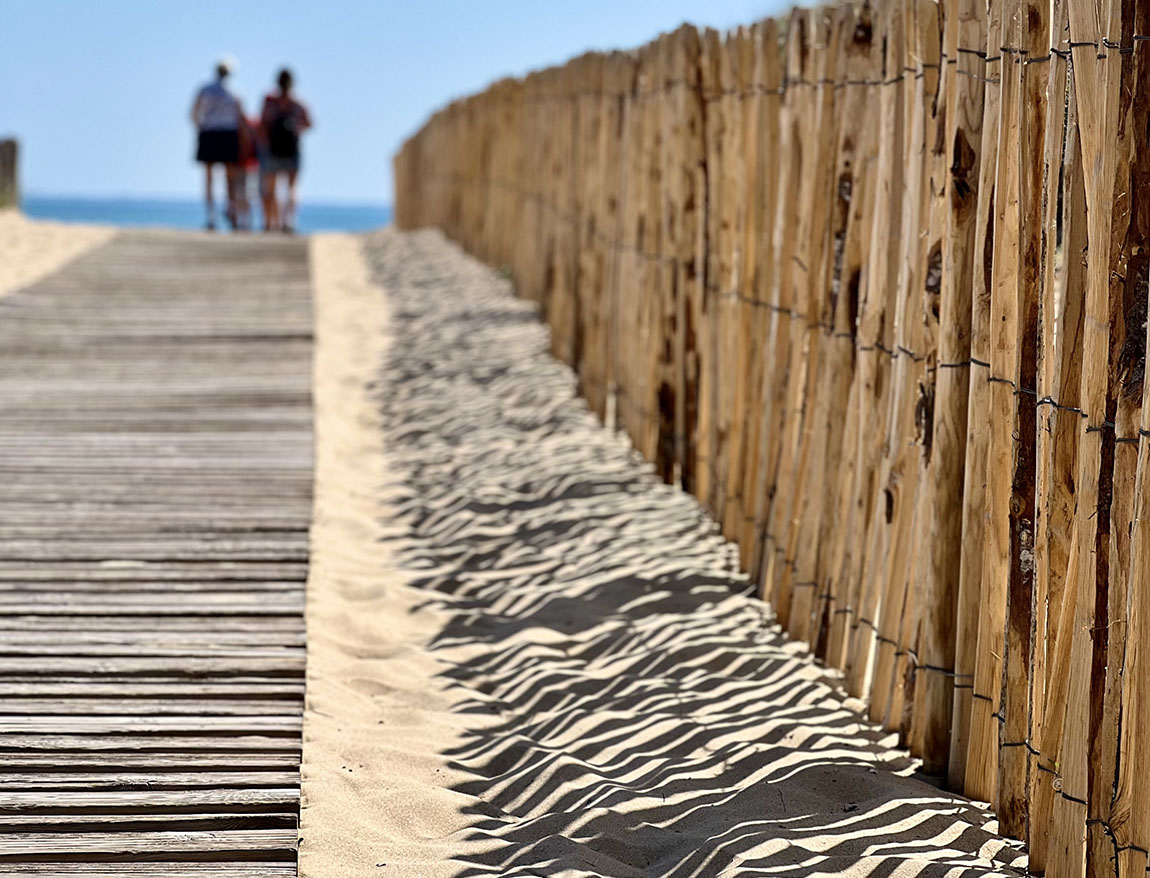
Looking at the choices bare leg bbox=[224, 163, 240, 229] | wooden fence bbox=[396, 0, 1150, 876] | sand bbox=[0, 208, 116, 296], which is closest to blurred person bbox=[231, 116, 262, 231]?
bare leg bbox=[224, 163, 240, 229]

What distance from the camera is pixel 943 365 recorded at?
3.02 meters

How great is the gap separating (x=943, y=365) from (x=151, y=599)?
7.63 feet

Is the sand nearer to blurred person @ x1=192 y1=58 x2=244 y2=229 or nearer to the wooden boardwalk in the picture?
blurred person @ x1=192 y1=58 x2=244 y2=229

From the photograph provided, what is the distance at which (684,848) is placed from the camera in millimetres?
2732

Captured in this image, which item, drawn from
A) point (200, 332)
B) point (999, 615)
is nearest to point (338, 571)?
point (999, 615)

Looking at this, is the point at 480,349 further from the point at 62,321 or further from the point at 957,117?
the point at 957,117

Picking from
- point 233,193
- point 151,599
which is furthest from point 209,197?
point 151,599

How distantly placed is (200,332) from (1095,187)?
6.82 meters

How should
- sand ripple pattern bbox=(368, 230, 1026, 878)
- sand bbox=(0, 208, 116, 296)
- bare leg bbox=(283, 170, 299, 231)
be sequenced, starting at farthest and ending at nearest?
bare leg bbox=(283, 170, 299, 231) → sand bbox=(0, 208, 116, 296) → sand ripple pattern bbox=(368, 230, 1026, 878)

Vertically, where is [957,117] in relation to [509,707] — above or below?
above

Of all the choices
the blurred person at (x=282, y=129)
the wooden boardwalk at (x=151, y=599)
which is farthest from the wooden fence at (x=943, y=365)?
the blurred person at (x=282, y=129)

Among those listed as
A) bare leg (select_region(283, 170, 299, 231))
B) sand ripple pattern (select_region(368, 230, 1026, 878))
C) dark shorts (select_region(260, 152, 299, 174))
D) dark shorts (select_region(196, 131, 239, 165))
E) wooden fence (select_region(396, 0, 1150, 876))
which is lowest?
sand ripple pattern (select_region(368, 230, 1026, 878))

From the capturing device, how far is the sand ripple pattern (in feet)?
8.96

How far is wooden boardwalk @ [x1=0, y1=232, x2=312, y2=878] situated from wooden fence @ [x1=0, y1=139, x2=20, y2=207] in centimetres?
891
